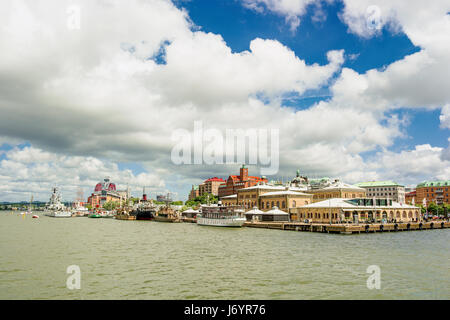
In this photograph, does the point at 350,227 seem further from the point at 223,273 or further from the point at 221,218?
the point at 223,273

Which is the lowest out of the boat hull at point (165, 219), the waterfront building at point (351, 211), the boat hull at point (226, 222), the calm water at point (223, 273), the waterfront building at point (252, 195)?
the boat hull at point (165, 219)

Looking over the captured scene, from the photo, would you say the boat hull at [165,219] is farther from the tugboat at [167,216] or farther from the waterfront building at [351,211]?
the waterfront building at [351,211]

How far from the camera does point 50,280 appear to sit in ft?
94.4

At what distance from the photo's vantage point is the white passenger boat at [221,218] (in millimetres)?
103731

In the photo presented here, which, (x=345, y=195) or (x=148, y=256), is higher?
(x=345, y=195)

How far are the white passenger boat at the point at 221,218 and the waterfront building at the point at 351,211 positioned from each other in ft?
70.7

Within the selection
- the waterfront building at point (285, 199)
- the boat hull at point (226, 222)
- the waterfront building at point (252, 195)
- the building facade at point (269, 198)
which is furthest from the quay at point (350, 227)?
the waterfront building at point (252, 195)

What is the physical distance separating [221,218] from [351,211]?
41342 millimetres

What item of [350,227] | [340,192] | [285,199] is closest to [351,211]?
[350,227]

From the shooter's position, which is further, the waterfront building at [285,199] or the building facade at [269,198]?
the building facade at [269,198]

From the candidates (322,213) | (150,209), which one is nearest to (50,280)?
(322,213)
